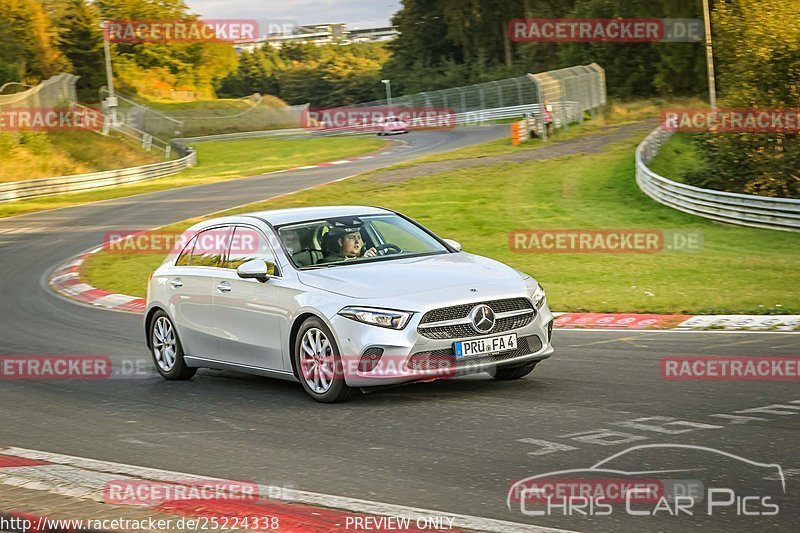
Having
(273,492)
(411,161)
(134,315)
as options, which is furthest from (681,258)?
(411,161)

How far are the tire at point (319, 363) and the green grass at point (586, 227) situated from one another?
20.6ft

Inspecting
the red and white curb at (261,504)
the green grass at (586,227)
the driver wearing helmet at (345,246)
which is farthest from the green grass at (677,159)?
the red and white curb at (261,504)

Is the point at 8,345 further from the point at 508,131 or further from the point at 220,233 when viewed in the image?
the point at 508,131

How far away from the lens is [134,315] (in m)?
16.5

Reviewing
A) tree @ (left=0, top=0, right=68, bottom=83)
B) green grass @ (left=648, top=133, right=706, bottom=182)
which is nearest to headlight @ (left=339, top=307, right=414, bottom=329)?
green grass @ (left=648, top=133, right=706, bottom=182)

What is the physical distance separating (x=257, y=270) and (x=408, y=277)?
1326mm

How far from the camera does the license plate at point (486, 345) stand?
8.49 m

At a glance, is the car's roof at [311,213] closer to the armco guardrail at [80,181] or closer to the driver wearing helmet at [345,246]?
the driver wearing helmet at [345,246]

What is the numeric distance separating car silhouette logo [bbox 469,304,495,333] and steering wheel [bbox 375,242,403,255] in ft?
4.46

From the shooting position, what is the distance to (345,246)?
31.5ft

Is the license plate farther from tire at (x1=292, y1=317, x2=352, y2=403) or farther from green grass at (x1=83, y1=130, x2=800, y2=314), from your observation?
green grass at (x1=83, y1=130, x2=800, y2=314)

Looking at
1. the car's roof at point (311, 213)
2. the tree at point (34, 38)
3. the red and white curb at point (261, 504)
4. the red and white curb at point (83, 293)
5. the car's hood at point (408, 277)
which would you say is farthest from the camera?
the tree at point (34, 38)

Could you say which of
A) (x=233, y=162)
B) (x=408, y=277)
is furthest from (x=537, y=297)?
(x=233, y=162)

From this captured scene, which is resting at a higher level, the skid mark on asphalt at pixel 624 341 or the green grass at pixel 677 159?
the skid mark on asphalt at pixel 624 341
